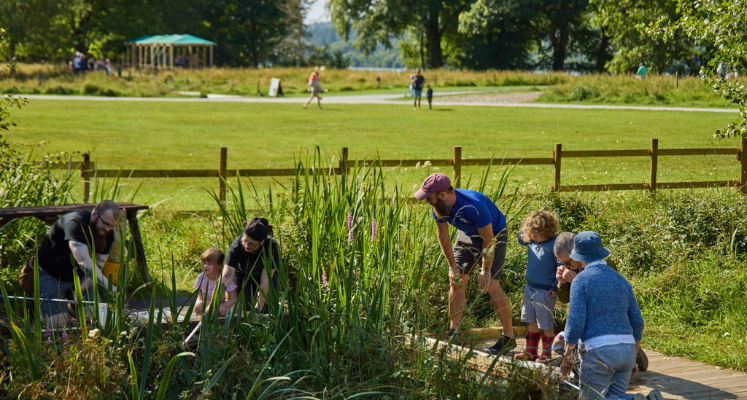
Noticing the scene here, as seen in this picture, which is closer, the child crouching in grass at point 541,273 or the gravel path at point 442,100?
the child crouching in grass at point 541,273

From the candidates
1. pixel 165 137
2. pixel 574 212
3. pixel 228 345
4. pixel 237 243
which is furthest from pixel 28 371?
pixel 165 137

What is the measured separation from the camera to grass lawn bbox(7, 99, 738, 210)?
1498cm

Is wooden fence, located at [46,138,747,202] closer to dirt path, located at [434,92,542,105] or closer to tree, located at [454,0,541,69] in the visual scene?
dirt path, located at [434,92,542,105]

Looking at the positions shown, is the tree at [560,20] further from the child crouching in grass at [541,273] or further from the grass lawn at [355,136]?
the child crouching in grass at [541,273]

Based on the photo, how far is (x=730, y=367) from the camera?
5.46 m

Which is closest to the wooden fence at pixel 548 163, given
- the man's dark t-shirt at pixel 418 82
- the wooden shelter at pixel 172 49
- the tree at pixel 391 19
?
the man's dark t-shirt at pixel 418 82

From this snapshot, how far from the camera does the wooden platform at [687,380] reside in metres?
4.86

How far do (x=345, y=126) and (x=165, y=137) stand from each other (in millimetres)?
5019

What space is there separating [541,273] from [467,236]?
0.61 metres

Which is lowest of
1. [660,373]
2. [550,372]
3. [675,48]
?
[660,373]

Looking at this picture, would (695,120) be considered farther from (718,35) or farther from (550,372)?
(550,372)

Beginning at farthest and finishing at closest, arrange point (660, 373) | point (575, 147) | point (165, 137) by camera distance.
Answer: point (165, 137) → point (575, 147) → point (660, 373)

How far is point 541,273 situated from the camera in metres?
5.28

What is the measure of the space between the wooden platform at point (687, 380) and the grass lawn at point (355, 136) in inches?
244
